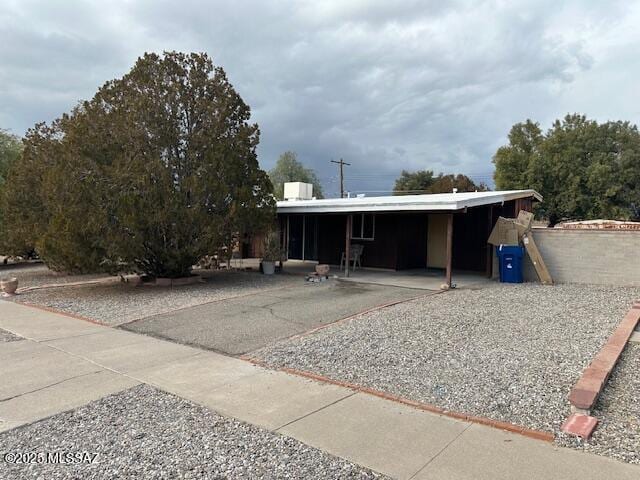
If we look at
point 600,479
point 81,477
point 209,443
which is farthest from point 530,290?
point 81,477

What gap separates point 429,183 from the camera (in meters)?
50.7

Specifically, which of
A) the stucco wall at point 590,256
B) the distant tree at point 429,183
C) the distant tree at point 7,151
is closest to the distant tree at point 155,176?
the stucco wall at point 590,256

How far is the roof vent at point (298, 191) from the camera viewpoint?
67.5 feet

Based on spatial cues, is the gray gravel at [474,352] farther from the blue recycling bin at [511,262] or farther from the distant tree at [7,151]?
the distant tree at [7,151]

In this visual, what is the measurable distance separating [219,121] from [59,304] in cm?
551

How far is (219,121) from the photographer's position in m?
11.6

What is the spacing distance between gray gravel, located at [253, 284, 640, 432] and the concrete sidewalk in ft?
1.30

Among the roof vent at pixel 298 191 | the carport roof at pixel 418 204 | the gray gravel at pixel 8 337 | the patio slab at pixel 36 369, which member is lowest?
the gray gravel at pixel 8 337

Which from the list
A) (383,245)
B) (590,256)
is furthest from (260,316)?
(590,256)

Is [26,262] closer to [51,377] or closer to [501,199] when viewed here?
[51,377]

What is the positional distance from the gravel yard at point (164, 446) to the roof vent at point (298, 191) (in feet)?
54.7

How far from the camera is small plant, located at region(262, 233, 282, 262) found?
14.1m

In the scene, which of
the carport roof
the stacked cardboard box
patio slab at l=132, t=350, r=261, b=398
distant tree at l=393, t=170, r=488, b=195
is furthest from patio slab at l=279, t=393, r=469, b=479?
distant tree at l=393, t=170, r=488, b=195

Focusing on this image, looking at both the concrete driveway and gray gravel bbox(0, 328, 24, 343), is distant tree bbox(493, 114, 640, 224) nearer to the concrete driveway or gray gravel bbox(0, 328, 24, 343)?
the concrete driveway
